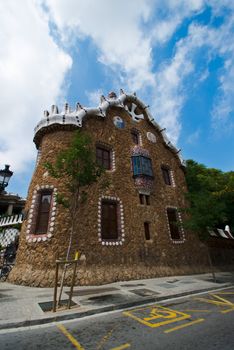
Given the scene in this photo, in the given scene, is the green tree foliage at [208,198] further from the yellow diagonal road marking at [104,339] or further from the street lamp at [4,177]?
the street lamp at [4,177]

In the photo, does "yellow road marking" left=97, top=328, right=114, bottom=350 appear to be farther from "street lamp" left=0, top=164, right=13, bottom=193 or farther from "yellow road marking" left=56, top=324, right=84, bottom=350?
"street lamp" left=0, top=164, right=13, bottom=193

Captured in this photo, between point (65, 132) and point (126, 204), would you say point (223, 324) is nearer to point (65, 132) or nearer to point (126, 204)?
point (126, 204)

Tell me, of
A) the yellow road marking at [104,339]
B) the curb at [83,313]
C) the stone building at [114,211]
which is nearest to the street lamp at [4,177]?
the stone building at [114,211]

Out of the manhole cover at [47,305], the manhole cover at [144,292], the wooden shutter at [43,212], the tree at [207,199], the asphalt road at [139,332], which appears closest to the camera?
the asphalt road at [139,332]

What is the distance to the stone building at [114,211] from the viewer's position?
9.73 m

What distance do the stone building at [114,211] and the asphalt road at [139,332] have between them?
4702 mm

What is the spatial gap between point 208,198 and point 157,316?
8040 millimetres

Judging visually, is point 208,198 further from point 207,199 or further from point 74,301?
point 74,301

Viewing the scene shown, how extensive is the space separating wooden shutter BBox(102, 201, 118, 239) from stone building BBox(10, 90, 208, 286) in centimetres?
6

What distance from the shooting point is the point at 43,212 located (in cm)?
1053

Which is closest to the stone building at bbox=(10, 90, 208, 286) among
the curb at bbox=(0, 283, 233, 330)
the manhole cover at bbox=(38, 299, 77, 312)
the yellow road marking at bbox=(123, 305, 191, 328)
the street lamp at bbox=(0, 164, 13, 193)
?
the manhole cover at bbox=(38, 299, 77, 312)

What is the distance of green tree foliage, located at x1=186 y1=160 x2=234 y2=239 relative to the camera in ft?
37.2

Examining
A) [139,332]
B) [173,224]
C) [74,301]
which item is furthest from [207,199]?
[139,332]

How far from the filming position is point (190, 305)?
6168mm
